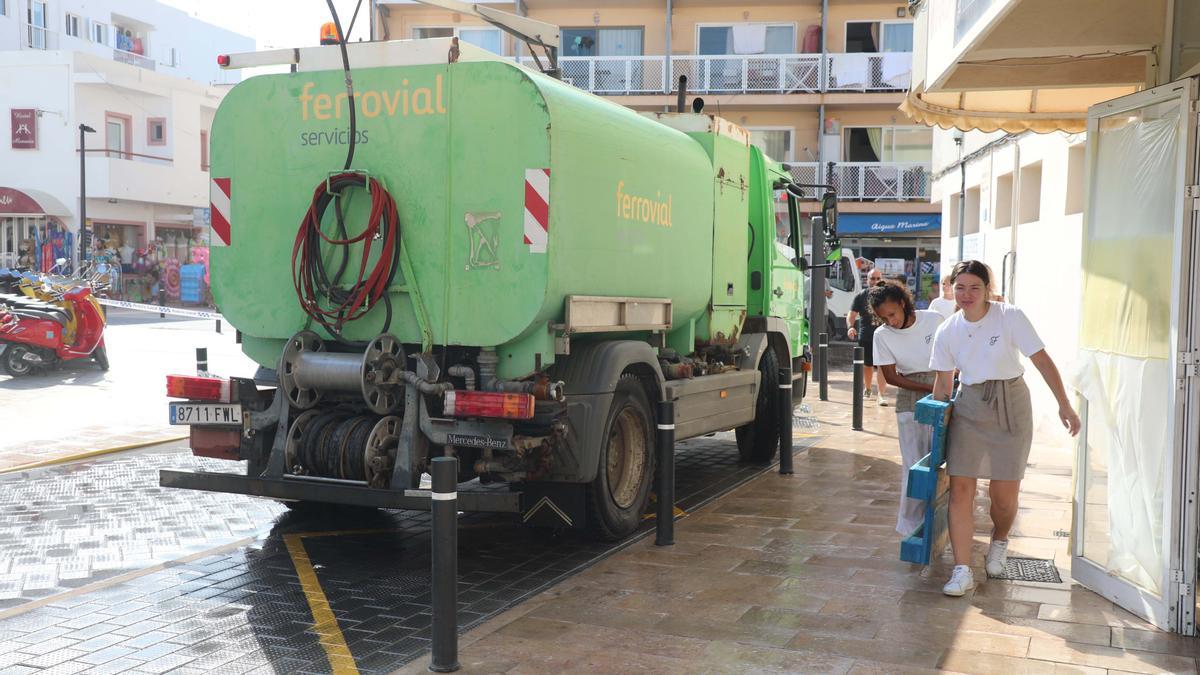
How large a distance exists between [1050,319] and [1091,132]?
258 inches

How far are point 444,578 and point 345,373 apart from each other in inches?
80.3

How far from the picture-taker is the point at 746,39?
1400 inches

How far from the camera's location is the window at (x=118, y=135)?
42625mm

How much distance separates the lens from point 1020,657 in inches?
205

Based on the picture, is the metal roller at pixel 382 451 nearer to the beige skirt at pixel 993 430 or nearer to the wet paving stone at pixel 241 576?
the wet paving stone at pixel 241 576

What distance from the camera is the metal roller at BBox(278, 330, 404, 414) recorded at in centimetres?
655

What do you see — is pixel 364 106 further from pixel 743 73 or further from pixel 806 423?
pixel 743 73

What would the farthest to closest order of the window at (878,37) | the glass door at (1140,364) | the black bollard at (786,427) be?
the window at (878,37) → the black bollard at (786,427) → the glass door at (1140,364)

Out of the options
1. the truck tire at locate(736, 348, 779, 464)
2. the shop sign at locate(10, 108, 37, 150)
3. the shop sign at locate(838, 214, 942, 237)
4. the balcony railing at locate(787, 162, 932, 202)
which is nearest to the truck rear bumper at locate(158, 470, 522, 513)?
the truck tire at locate(736, 348, 779, 464)

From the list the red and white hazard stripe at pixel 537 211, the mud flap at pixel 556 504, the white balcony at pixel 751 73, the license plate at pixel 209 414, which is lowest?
the mud flap at pixel 556 504

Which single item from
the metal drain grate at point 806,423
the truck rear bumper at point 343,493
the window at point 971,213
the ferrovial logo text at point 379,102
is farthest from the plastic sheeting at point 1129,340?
the window at point 971,213

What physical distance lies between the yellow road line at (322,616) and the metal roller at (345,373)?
3.23ft

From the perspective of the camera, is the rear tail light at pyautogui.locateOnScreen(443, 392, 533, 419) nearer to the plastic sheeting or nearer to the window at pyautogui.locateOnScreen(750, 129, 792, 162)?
the plastic sheeting

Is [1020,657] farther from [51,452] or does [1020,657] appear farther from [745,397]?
[51,452]
